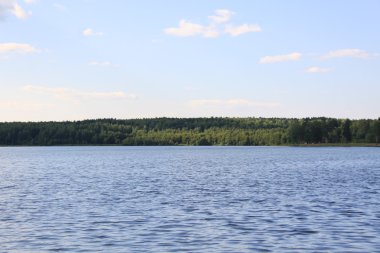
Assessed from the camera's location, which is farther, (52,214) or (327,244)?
(52,214)

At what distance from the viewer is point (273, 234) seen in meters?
34.1

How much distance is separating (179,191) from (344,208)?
809 inches

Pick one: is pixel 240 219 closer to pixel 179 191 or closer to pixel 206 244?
pixel 206 244

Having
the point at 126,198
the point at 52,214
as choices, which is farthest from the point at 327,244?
the point at 126,198

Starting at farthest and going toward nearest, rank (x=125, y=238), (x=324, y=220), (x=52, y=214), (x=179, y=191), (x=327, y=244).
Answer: (x=179, y=191)
(x=52, y=214)
(x=324, y=220)
(x=125, y=238)
(x=327, y=244)

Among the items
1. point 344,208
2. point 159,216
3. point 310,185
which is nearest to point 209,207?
point 159,216

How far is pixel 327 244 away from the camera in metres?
31.0

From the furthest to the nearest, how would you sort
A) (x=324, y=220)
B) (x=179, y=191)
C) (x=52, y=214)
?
(x=179, y=191), (x=52, y=214), (x=324, y=220)

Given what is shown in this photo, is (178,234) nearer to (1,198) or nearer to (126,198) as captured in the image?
(126,198)

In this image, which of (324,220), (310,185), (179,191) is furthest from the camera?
(310,185)

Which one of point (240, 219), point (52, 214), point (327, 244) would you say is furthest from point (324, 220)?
point (52, 214)

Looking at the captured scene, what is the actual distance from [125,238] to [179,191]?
95.6 feet

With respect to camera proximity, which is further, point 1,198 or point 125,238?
point 1,198

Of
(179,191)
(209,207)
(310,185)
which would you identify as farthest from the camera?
(310,185)
